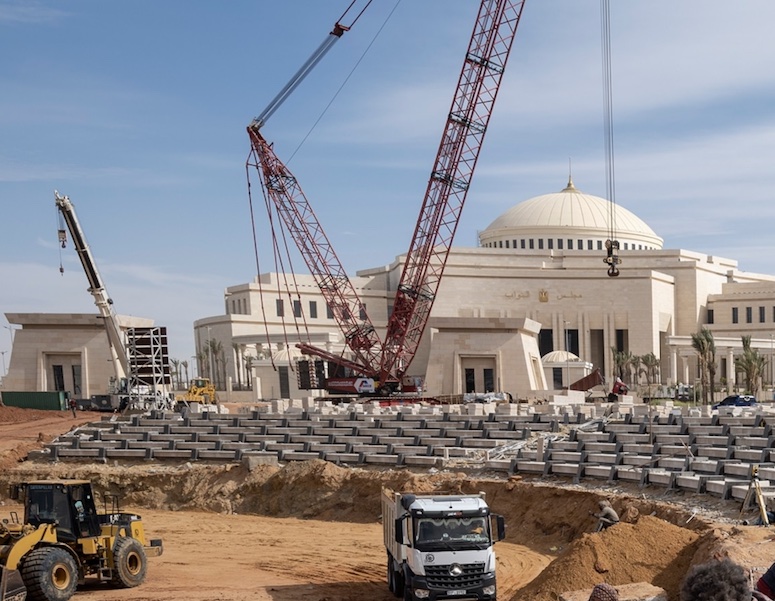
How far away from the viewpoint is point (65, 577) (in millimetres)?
19891

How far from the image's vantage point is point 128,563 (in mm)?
21812

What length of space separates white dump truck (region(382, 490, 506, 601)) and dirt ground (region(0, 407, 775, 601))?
1067 mm

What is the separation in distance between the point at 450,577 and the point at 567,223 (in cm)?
12610

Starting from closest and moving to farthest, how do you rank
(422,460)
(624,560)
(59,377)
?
(624,560) → (422,460) → (59,377)

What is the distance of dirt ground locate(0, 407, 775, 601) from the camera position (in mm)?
17781

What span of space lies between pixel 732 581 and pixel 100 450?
114 feet

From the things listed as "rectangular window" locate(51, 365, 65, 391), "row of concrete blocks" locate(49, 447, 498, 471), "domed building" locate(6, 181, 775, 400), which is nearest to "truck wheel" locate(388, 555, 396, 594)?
"row of concrete blocks" locate(49, 447, 498, 471)

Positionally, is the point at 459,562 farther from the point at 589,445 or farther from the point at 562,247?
the point at 562,247

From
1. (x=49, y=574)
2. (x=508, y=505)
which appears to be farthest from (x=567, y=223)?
(x=49, y=574)

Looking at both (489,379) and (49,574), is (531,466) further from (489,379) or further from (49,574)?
(489,379)

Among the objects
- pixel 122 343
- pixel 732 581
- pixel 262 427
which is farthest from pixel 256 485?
pixel 122 343

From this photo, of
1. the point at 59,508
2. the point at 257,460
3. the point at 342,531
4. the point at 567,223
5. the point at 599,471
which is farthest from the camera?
the point at 567,223

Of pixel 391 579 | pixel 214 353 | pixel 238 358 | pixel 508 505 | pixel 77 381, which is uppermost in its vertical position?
pixel 391 579

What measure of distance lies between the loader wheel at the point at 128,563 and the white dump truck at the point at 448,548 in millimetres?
6350
